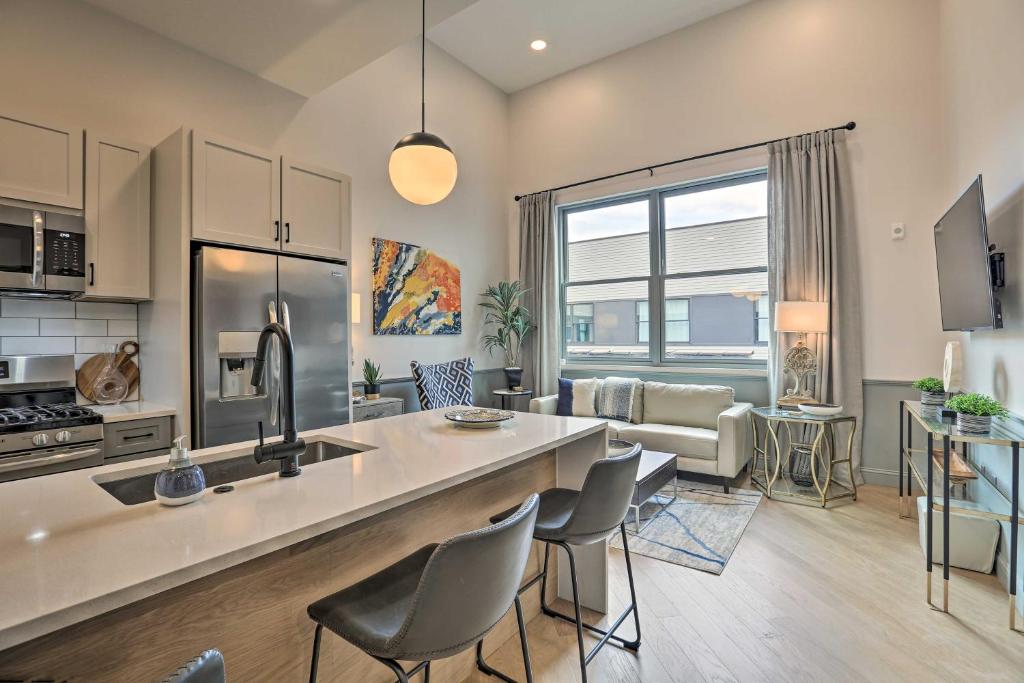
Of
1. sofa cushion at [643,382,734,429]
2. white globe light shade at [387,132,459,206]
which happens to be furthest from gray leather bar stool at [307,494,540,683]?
sofa cushion at [643,382,734,429]

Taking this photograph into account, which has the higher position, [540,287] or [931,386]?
[540,287]

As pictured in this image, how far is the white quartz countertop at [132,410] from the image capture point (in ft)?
7.86

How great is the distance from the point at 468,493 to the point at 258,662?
76cm

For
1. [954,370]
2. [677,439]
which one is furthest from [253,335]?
[954,370]

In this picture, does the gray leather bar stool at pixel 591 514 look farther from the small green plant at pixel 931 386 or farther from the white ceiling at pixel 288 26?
the white ceiling at pixel 288 26

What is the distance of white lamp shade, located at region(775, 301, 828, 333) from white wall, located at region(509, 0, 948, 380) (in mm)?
492

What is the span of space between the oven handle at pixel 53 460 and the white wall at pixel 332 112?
5.57ft

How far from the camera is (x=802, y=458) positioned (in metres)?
3.98

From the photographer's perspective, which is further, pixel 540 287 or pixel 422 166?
pixel 540 287

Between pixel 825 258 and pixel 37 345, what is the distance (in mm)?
5224

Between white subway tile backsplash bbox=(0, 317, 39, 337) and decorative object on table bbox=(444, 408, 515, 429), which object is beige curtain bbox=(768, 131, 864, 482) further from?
white subway tile backsplash bbox=(0, 317, 39, 337)

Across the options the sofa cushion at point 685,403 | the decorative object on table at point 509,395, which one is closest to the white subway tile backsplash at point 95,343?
the decorative object on table at point 509,395

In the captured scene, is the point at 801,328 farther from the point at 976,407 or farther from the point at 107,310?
the point at 107,310

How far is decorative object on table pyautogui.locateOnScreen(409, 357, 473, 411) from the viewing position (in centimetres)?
413
